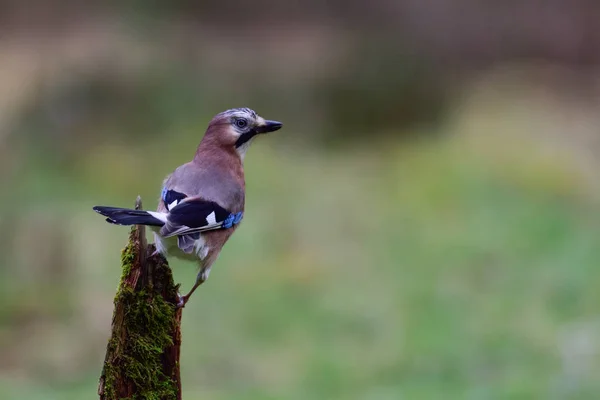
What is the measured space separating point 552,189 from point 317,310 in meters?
4.77

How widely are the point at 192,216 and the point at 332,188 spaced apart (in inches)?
379

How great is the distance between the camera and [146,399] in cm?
394

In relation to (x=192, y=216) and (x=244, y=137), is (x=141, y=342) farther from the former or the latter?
(x=244, y=137)

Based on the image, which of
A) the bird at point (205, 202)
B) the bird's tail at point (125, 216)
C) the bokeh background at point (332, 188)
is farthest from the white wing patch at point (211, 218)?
the bokeh background at point (332, 188)

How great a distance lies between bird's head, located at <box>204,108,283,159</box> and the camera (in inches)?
209

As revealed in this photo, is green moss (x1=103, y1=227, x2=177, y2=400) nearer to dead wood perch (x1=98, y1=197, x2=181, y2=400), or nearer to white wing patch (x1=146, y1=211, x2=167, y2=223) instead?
dead wood perch (x1=98, y1=197, x2=181, y2=400)

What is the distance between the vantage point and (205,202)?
15.8ft

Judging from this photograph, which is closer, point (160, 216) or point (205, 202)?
point (160, 216)

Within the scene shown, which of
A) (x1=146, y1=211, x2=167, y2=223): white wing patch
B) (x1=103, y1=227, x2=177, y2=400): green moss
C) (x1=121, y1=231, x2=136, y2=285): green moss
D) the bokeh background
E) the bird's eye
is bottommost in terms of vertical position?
(x1=103, y1=227, x2=177, y2=400): green moss

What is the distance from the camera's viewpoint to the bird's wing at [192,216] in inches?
172

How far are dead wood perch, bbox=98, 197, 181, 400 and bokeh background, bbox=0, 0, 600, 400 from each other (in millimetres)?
4586

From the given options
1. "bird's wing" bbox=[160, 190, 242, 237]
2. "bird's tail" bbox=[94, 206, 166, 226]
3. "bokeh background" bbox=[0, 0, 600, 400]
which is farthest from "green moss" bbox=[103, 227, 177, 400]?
"bokeh background" bbox=[0, 0, 600, 400]

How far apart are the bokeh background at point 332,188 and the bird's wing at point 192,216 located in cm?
395

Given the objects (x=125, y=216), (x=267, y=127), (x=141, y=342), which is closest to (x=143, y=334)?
(x=141, y=342)
